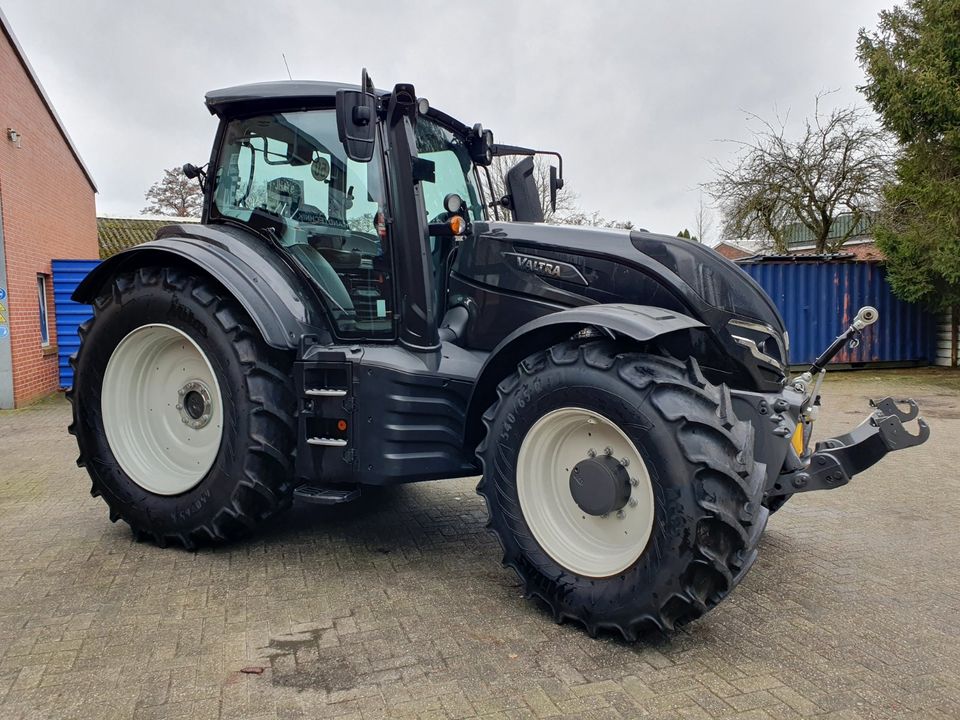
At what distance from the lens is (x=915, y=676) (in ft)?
9.35

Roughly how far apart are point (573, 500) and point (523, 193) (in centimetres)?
231

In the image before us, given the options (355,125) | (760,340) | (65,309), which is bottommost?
(760,340)

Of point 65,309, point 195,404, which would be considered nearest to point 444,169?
point 195,404

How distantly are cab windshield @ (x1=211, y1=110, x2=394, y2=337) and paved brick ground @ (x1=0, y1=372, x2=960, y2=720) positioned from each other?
4.46 feet

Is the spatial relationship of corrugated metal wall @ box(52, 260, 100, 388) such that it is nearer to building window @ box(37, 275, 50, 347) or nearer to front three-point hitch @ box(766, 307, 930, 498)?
building window @ box(37, 275, 50, 347)

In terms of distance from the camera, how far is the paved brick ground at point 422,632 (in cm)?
270

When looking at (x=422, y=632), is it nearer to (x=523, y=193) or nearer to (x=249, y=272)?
(x=249, y=272)

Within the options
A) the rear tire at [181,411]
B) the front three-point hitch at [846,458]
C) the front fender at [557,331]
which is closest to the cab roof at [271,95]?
the rear tire at [181,411]

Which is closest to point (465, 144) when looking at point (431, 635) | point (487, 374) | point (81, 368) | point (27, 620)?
point (487, 374)

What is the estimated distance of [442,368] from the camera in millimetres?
3912

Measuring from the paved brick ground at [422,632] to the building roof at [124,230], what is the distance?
694 inches

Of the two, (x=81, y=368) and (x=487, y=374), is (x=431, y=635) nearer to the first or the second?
(x=487, y=374)

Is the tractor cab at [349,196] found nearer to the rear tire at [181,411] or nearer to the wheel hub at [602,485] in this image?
the rear tire at [181,411]

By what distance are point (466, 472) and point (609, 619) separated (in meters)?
1.14
